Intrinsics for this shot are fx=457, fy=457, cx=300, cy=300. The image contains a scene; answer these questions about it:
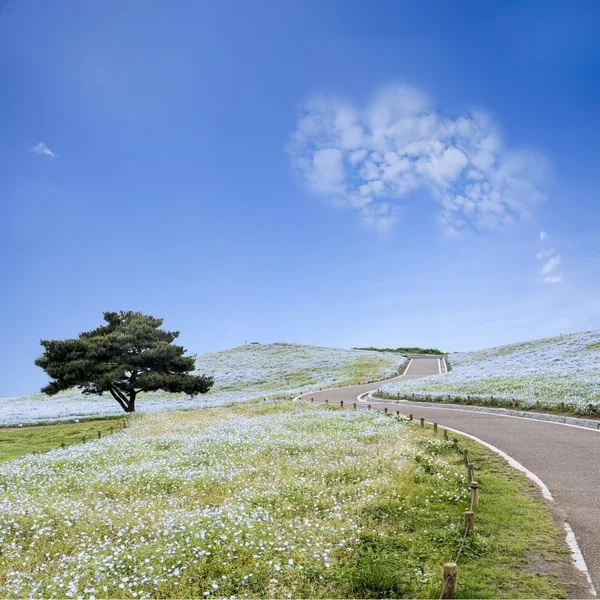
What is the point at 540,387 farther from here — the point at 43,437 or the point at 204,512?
the point at 43,437

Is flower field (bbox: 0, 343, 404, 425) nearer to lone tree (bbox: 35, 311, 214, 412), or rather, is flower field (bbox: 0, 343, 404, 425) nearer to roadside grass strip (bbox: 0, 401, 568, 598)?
lone tree (bbox: 35, 311, 214, 412)

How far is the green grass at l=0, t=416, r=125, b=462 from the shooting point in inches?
1025

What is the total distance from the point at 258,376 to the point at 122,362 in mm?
37887

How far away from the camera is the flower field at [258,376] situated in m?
→ 60.0

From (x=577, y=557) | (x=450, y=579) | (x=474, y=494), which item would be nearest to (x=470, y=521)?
(x=474, y=494)

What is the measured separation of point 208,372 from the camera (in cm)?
9450

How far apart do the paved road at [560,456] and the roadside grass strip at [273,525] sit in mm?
684

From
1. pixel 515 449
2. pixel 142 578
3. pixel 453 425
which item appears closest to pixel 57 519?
pixel 142 578

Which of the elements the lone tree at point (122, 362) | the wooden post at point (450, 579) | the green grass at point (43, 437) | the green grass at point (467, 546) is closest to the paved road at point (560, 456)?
the green grass at point (467, 546)

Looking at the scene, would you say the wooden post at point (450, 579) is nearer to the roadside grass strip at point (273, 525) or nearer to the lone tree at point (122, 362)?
the roadside grass strip at point (273, 525)

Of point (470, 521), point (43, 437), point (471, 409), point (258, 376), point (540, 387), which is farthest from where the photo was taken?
point (258, 376)

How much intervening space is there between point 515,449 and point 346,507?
31.6ft

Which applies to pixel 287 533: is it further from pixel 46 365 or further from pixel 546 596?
pixel 46 365

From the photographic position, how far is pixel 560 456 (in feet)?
55.2
